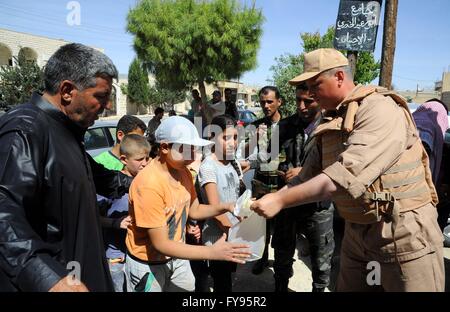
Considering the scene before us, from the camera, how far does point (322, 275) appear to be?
114 inches

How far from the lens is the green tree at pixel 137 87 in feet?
116

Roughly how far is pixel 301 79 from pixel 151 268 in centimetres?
145

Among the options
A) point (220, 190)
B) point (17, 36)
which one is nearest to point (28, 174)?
point (220, 190)

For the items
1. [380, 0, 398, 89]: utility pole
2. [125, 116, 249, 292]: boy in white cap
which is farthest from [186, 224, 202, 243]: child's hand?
[380, 0, 398, 89]: utility pole

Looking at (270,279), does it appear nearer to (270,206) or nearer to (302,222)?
(302,222)

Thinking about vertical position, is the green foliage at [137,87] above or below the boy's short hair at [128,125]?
above

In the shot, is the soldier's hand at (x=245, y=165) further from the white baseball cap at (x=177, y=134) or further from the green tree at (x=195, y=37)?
the green tree at (x=195, y=37)

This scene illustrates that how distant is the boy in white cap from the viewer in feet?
5.66

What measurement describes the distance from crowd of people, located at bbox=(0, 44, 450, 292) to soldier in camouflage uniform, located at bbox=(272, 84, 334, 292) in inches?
0.7

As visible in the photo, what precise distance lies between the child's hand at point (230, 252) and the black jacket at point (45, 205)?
22.2 inches

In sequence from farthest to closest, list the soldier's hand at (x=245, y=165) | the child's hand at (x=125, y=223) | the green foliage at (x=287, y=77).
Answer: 1. the green foliage at (x=287, y=77)
2. the soldier's hand at (x=245, y=165)
3. the child's hand at (x=125, y=223)

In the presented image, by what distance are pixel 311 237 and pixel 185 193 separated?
145 centimetres

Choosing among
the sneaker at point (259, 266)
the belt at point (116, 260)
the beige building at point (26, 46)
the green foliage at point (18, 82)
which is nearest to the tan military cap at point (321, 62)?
the belt at point (116, 260)

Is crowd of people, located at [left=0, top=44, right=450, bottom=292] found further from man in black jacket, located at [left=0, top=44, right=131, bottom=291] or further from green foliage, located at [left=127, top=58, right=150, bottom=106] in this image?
green foliage, located at [left=127, top=58, right=150, bottom=106]
